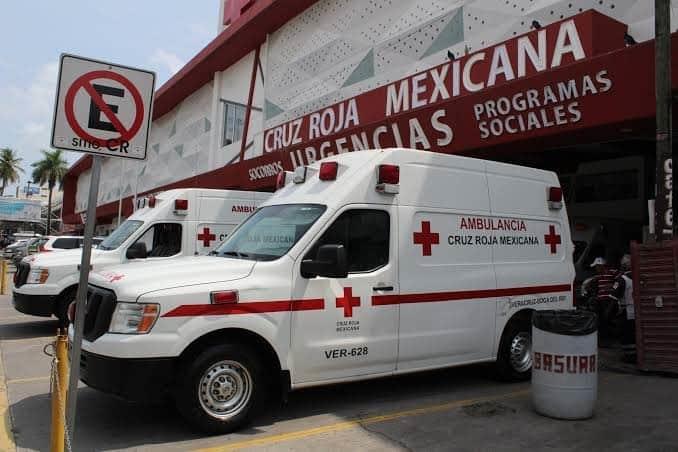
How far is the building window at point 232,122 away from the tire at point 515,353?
66.9 ft

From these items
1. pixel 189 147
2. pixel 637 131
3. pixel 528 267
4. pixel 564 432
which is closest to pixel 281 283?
pixel 564 432

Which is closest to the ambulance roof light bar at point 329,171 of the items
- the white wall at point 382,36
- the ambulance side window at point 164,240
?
the ambulance side window at point 164,240

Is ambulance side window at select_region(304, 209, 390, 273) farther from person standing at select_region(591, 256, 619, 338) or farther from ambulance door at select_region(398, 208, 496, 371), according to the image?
person standing at select_region(591, 256, 619, 338)

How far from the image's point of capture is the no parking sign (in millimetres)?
3684

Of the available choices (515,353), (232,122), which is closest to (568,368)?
(515,353)

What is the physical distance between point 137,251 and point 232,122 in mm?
18369

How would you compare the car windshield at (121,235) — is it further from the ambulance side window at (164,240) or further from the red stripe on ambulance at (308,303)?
the red stripe on ambulance at (308,303)

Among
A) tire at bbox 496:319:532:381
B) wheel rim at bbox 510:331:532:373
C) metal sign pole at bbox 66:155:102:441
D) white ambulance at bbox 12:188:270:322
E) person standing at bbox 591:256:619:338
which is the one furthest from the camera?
person standing at bbox 591:256:619:338

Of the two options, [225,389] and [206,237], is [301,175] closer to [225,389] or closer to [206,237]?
[225,389]

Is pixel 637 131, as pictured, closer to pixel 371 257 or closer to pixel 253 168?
pixel 371 257

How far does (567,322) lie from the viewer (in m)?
5.39

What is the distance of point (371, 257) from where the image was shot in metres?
5.61

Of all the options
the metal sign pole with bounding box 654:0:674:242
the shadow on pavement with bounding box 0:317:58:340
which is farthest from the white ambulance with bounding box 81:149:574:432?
the shadow on pavement with bounding box 0:317:58:340

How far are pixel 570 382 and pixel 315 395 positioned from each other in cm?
252
